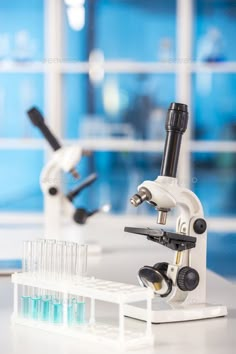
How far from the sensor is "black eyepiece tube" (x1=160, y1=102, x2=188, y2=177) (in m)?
1.71

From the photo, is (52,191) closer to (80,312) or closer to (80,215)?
(80,215)

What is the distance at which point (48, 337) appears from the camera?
4.86 ft

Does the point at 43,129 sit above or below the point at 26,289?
above

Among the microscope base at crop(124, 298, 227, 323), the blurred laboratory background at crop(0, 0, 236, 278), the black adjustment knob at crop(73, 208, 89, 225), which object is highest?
the blurred laboratory background at crop(0, 0, 236, 278)

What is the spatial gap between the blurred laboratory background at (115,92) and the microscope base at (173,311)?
160 inches

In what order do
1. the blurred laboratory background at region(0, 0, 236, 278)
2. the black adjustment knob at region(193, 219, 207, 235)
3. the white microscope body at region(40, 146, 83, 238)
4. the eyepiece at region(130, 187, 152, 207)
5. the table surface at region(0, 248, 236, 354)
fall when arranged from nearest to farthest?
the table surface at region(0, 248, 236, 354), the eyepiece at region(130, 187, 152, 207), the black adjustment knob at region(193, 219, 207, 235), the white microscope body at region(40, 146, 83, 238), the blurred laboratory background at region(0, 0, 236, 278)

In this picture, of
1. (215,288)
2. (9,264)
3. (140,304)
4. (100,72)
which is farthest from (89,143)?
(140,304)

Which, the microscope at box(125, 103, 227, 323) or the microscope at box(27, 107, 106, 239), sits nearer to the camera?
the microscope at box(125, 103, 227, 323)

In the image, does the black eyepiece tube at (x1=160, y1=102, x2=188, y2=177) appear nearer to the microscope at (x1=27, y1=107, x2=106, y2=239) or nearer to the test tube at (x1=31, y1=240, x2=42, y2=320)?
the test tube at (x1=31, y1=240, x2=42, y2=320)

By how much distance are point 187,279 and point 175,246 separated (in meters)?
0.07

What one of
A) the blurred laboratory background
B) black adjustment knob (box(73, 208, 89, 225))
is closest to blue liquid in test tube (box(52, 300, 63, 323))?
black adjustment knob (box(73, 208, 89, 225))

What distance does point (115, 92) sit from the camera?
6105mm

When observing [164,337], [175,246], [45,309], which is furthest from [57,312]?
[175,246]

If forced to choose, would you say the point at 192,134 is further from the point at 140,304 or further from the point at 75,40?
the point at 140,304
